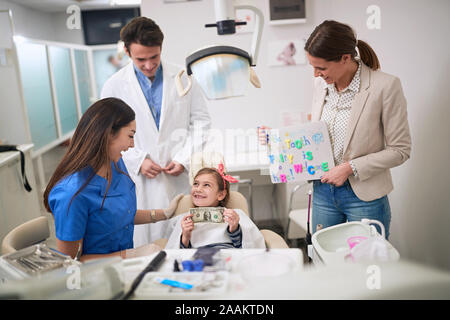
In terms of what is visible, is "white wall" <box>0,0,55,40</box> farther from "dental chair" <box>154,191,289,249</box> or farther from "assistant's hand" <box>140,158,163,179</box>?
"dental chair" <box>154,191,289,249</box>

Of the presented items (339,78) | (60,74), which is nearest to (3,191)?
(60,74)

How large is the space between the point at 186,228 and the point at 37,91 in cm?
67

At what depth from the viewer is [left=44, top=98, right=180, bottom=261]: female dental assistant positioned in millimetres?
1036

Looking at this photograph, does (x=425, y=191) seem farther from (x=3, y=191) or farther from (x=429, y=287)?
(x=3, y=191)

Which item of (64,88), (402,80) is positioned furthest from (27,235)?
(402,80)

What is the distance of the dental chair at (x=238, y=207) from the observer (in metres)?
→ 1.21

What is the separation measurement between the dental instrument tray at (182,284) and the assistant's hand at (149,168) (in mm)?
539

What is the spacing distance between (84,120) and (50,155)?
22 centimetres

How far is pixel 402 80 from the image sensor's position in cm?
131

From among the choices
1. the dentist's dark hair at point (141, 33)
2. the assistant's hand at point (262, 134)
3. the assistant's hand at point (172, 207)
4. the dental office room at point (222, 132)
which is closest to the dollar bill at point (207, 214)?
the dental office room at point (222, 132)

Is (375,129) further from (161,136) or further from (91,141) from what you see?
(91,141)

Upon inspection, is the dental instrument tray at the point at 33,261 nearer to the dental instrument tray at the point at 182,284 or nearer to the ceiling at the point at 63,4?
the dental instrument tray at the point at 182,284
